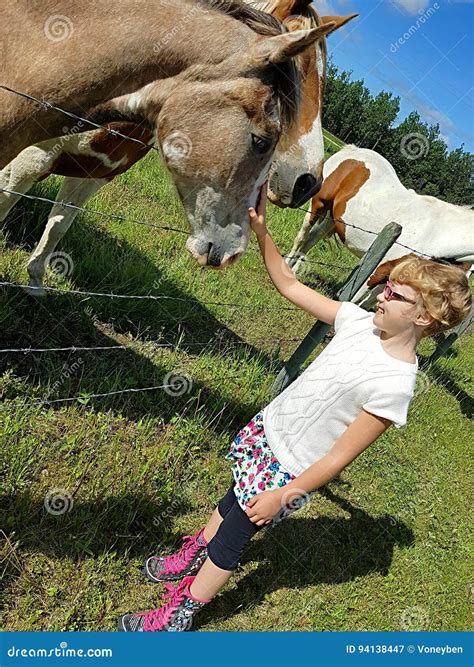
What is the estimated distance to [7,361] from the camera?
9.75 feet

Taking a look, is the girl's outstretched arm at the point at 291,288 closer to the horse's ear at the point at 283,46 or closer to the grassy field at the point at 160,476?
the horse's ear at the point at 283,46

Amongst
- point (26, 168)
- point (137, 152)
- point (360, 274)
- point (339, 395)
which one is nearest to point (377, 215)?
point (360, 274)

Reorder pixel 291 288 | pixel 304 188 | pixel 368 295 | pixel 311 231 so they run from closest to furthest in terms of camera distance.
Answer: pixel 291 288
pixel 304 188
pixel 368 295
pixel 311 231

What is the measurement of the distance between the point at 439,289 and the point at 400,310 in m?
0.16

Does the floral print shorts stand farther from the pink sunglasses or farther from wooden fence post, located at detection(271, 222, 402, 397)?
wooden fence post, located at detection(271, 222, 402, 397)

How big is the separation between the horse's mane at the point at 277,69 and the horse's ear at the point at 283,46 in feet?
0.21

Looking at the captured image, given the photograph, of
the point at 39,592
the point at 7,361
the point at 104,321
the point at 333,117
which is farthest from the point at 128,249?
the point at 333,117

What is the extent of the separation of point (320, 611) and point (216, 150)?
7.59ft

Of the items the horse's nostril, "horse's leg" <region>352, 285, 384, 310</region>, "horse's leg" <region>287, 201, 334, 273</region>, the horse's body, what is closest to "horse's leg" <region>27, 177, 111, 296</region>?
the horse's nostril

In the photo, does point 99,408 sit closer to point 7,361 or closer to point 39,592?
point 7,361

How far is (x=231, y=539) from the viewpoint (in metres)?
2.12

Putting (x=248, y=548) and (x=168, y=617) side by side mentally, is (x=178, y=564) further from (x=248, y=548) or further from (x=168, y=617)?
(x=248, y=548)

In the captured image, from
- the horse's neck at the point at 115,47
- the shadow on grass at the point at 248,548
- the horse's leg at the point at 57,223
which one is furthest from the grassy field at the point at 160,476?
the horse's neck at the point at 115,47

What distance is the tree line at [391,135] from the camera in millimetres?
36938
